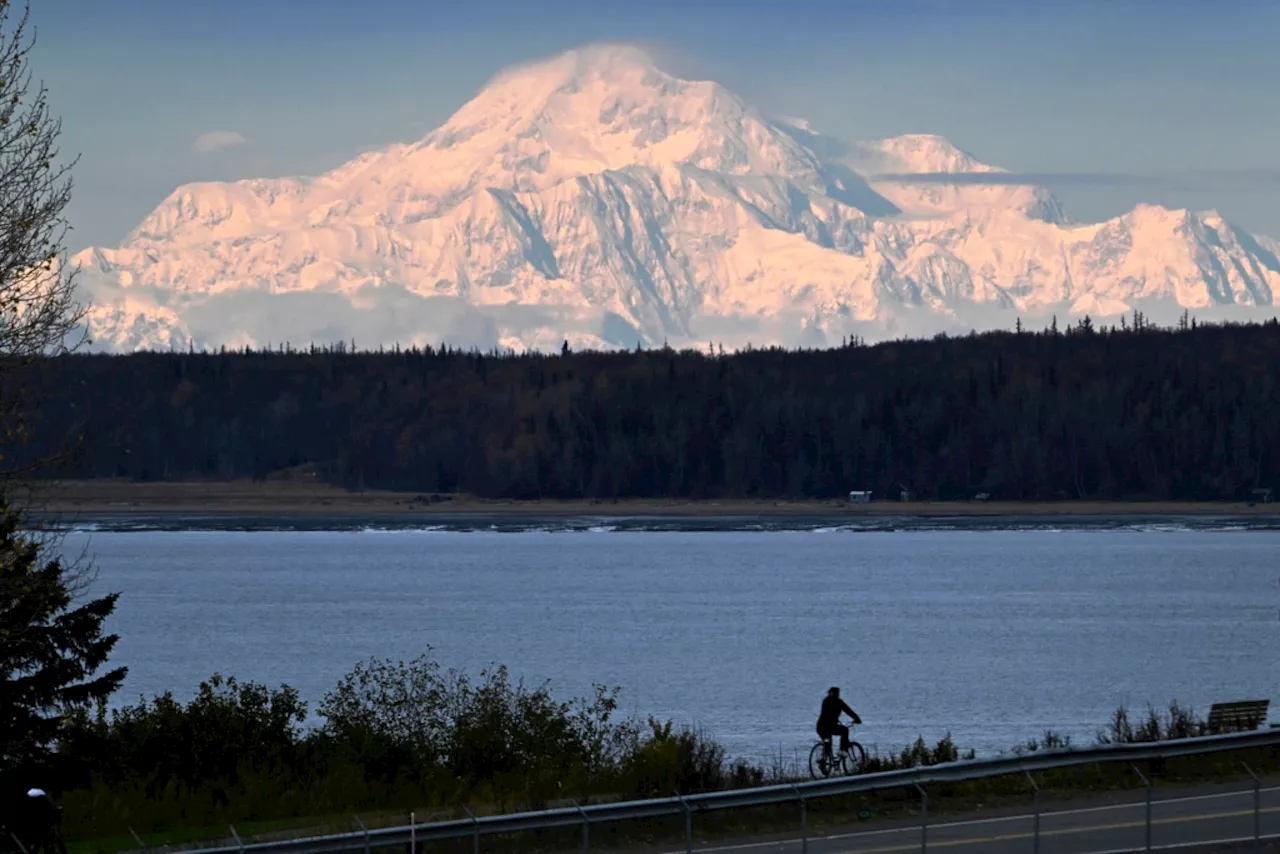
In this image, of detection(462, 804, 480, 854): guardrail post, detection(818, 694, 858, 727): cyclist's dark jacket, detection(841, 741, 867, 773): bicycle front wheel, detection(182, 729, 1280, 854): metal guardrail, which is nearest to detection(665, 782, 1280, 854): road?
detection(182, 729, 1280, 854): metal guardrail

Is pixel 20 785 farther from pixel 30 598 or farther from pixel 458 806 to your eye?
pixel 458 806

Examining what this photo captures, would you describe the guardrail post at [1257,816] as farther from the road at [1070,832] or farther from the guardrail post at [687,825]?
the guardrail post at [687,825]

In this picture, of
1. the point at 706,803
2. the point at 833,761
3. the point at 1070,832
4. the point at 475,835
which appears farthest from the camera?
the point at 833,761

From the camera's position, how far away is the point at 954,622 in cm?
10019

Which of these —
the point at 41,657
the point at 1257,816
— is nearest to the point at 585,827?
the point at 1257,816

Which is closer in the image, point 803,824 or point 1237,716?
point 803,824

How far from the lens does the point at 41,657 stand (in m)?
28.5

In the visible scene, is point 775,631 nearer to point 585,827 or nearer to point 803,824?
point 803,824

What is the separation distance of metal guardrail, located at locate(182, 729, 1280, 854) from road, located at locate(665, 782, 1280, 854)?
470mm

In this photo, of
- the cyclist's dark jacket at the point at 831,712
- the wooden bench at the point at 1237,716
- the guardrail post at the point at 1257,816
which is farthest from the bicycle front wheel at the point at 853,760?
the guardrail post at the point at 1257,816

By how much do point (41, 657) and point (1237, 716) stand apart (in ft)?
65.3

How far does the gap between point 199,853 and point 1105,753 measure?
11.1 meters

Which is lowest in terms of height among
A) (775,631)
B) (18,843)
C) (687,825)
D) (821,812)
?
(775,631)

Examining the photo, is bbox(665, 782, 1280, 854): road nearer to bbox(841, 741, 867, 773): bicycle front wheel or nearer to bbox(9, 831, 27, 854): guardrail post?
bbox(841, 741, 867, 773): bicycle front wheel
